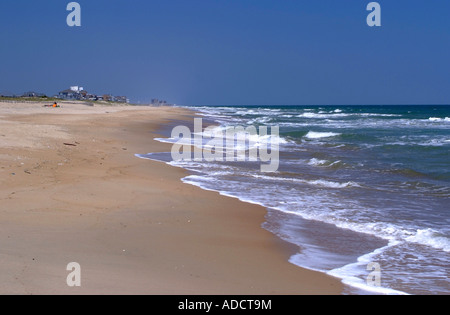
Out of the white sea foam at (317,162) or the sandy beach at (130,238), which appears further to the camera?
the white sea foam at (317,162)

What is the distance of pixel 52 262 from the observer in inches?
176

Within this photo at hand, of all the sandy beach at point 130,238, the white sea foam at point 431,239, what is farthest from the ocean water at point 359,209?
the sandy beach at point 130,238

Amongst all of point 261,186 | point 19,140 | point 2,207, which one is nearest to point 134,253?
point 2,207

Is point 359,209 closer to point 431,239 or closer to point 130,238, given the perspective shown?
point 431,239

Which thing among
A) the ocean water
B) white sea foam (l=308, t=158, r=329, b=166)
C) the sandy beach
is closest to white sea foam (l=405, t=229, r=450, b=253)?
the ocean water

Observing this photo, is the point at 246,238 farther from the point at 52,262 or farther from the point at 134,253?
the point at 52,262

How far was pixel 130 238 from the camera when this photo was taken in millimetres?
5668

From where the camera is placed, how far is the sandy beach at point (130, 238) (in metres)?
4.21

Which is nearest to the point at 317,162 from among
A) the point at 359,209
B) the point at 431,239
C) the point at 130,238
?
the point at 359,209

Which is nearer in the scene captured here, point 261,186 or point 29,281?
point 29,281

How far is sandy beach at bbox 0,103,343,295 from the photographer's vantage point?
166 inches

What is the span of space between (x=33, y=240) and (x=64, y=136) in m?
11.9

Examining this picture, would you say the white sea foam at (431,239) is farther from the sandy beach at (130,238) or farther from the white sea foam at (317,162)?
the white sea foam at (317,162)

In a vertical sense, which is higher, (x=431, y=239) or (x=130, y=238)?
(x=130, y=238)
